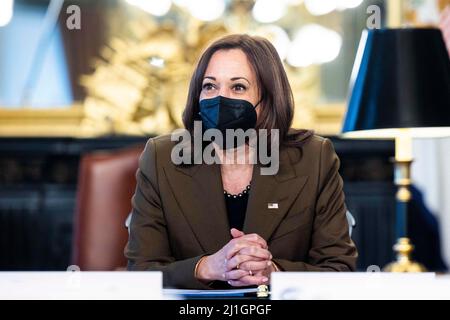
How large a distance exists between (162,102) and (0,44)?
0.94 metres

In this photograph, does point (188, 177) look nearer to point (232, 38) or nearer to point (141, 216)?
point (141, 216)

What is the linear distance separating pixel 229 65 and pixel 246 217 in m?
0.34

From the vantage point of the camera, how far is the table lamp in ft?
7.49

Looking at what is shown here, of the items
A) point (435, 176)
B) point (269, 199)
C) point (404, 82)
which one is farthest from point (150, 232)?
point (435, 176)

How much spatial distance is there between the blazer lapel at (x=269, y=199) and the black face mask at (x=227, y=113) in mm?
116

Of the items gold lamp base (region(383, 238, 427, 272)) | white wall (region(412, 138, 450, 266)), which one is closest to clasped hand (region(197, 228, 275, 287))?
gold lamp base (region(383, 238, 427, 272))

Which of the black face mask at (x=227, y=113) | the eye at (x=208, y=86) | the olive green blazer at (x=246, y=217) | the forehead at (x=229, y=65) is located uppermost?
the forehead at (x=229, y=65)

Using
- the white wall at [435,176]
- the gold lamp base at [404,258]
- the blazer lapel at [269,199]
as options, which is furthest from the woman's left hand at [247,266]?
the white wall at [435,176]

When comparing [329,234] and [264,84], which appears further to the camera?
[264,84]

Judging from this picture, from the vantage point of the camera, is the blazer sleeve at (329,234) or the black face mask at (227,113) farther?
the black face mask at (227,113)

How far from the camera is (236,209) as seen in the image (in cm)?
191

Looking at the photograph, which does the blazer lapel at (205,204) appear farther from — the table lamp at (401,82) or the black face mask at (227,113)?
the table lamp at (401,82)

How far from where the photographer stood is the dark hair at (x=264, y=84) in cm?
191

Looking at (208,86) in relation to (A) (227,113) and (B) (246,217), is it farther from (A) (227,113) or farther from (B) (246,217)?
(B) (246,217)
